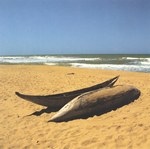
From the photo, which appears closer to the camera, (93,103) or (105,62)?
(93,103)

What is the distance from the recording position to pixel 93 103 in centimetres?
755

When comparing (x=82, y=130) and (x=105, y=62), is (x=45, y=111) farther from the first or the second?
(x=105, y=62)

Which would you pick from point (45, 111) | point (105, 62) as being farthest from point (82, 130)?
point (105, 62)

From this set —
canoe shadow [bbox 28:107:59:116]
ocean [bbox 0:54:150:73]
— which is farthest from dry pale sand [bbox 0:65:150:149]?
ocean [bbox 0:54:150:73]

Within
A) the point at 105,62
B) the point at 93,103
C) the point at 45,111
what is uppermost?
the point at 105,62

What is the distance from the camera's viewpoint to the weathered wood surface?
24.0ft

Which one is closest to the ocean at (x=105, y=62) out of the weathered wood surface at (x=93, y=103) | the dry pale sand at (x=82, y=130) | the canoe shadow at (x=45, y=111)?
the weathered wood surface at (x=93, y=103)

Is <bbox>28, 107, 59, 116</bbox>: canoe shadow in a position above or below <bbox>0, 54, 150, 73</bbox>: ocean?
below

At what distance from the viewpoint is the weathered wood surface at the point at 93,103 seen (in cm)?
730

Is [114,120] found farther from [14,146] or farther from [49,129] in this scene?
[14,146]

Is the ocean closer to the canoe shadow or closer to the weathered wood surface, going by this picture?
the weathered wood surface

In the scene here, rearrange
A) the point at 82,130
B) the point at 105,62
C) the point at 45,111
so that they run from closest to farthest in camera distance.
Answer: the point at 82,130 < the point at 45,111 < the point at 105,62

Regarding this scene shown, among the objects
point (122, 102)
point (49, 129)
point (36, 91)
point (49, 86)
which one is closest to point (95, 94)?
point (122, 102)

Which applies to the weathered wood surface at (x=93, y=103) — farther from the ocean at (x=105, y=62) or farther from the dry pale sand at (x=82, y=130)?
the ocean at (x=105, y=62)
